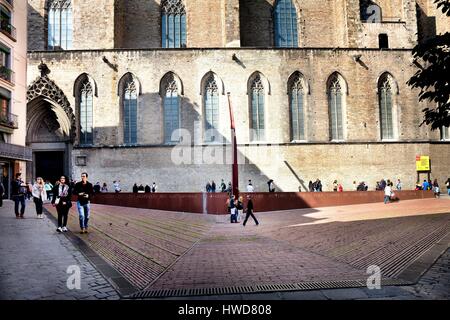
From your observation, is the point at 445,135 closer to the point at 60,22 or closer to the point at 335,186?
the point at 335,186

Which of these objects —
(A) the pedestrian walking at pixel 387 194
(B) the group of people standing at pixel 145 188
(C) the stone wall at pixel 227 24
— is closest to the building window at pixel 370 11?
(C) the stone wall at pixel 227 24

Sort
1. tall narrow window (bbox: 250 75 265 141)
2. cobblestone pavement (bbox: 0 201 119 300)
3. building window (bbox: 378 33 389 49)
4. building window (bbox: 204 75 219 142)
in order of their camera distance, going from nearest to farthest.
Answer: cobblestone pavement (bbox: 0 201 119 300) < building window (bbox: 204 75 219 142) < tall narrow window (bbox: 250 75 265 141) < building window (bbox: 378 33 389 49)

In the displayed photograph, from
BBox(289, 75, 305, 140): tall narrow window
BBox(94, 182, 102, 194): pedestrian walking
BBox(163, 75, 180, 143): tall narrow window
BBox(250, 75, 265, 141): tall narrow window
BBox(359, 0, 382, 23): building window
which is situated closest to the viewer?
BBox(94, 182, 102, 194): pedestrian walking

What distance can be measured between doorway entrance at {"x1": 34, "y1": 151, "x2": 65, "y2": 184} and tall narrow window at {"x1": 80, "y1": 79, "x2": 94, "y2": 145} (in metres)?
2.45

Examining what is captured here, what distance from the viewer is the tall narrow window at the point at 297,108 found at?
90.8ft

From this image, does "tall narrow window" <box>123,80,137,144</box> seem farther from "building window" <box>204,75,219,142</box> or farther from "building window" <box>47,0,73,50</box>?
"building window" <box>47,0,73,50</box>

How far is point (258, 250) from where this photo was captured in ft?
26.6

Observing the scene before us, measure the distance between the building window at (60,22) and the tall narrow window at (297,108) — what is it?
1893 centimetres

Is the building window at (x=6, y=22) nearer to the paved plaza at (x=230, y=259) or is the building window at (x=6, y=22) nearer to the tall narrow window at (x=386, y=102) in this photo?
the paved plaza at (x=230, y=259)

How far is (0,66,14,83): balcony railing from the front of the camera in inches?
929

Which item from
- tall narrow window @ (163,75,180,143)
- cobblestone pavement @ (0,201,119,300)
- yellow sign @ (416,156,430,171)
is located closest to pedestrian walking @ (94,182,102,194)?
tall narrow window @ (163,75,180,143)

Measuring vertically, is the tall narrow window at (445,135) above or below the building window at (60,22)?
below

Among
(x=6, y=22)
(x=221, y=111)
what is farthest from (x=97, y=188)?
(x=6, y=22)
